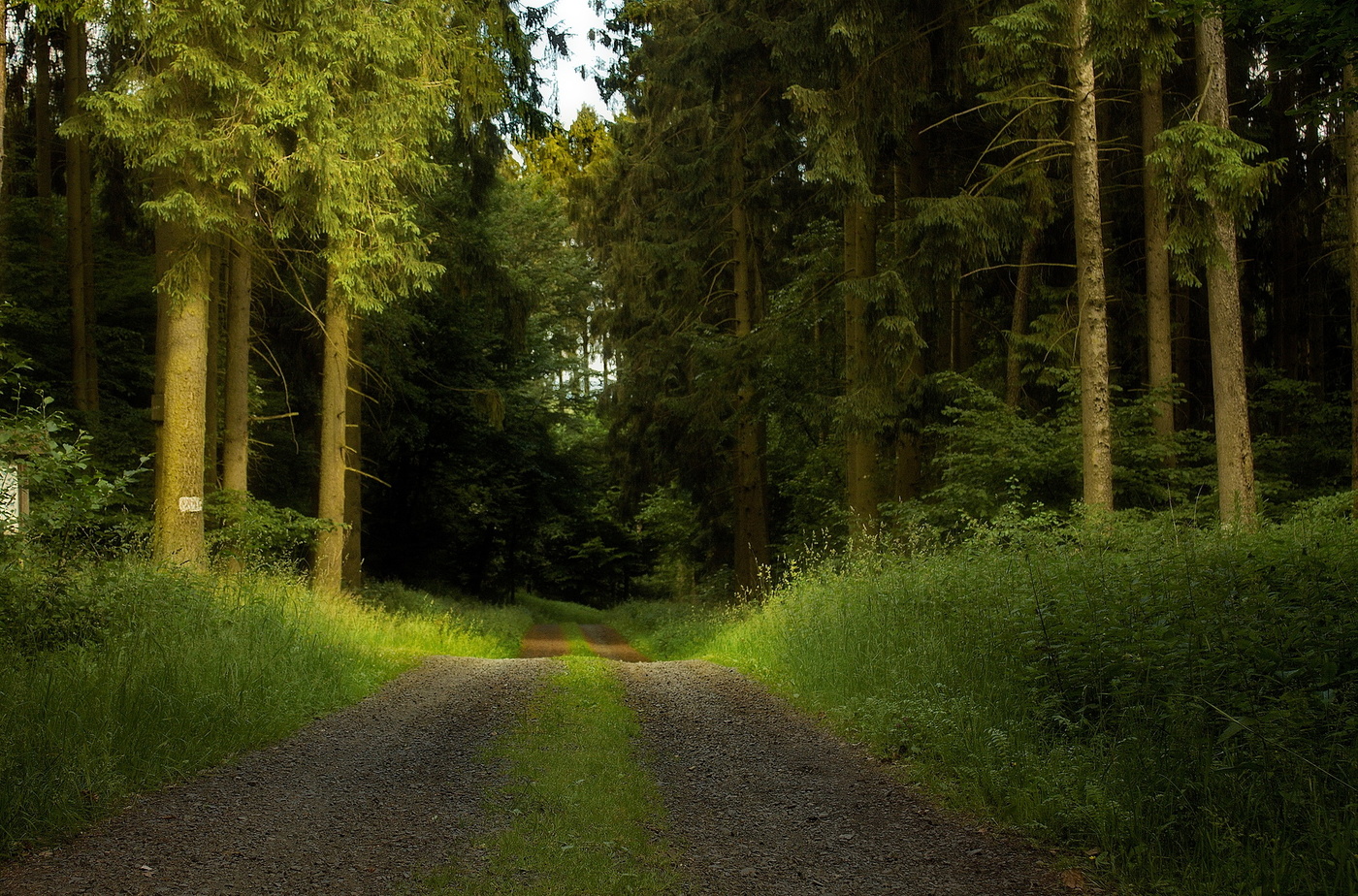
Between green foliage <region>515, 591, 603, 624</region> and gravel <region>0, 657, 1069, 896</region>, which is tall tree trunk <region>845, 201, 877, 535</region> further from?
green foliage <region>515, 591, 603, 624</region>

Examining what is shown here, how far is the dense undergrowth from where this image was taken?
393cm

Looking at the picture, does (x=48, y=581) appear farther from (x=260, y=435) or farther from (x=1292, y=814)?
(x=260, y=435)

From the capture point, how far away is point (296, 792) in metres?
5.52

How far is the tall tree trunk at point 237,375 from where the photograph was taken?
561 inches

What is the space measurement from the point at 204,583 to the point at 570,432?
31748mm

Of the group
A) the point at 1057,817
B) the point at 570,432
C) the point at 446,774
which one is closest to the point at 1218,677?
the point at 1057,817

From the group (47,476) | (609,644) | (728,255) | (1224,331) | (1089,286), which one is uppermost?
(728,255)

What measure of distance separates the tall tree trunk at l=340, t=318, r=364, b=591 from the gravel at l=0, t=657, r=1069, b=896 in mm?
10268

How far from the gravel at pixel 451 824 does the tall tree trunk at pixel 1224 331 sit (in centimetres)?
790

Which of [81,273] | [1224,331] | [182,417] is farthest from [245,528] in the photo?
[1224,331]

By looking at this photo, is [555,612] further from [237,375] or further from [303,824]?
[303,824]

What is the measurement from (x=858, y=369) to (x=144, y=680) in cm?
1014

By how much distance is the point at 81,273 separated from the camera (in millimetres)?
15930

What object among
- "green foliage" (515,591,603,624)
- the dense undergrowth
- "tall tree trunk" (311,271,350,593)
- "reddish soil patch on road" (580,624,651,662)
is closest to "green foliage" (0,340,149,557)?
the dense undergrowth
